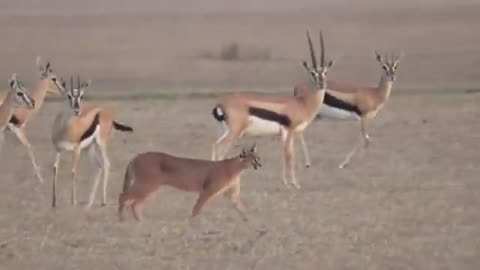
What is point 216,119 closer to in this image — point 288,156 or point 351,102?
point 288,156

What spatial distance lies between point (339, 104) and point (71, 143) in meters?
6.09

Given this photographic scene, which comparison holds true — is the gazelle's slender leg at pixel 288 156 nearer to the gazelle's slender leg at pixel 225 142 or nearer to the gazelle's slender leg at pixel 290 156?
the gazelle's slender leg at pixel 290 156

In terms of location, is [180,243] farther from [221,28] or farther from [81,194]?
[221,28]

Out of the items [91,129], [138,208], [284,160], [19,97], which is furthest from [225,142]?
[138,208]

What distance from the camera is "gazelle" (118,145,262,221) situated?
14.7 m

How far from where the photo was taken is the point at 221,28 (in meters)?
57.6

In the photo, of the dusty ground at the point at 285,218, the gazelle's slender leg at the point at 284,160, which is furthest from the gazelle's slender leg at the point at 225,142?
the gazelle's slender leg at the point at 284,160

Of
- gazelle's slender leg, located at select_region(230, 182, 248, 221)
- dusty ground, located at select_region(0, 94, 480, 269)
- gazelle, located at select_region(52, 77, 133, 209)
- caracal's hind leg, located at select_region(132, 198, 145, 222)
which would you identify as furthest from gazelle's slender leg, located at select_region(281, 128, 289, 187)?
caracal's hind leg, located at select_region(132, 198, 145, 222)

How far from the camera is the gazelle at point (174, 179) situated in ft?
48.3

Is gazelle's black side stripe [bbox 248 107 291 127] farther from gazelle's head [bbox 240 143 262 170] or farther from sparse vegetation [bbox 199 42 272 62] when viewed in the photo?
sparse vegetation [bbox 199 42 272 62]

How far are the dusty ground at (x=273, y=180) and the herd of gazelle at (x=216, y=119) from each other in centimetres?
33

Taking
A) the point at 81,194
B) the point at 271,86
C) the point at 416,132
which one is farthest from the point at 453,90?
the point at 81,194

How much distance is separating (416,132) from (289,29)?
108 ft

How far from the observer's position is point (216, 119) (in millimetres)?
19359
